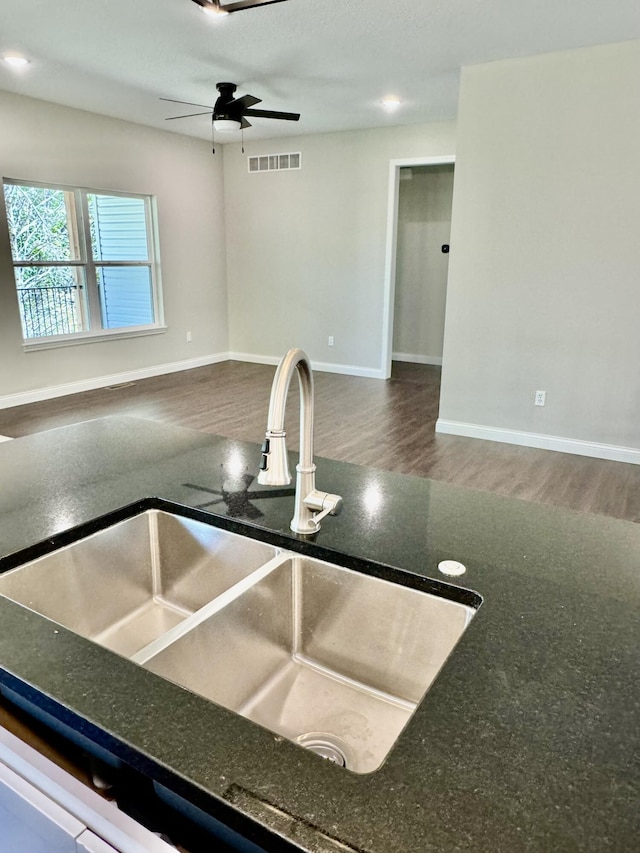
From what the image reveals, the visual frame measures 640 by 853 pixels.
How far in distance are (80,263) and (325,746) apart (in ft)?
19.3

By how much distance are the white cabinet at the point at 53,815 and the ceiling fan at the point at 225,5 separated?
342cm

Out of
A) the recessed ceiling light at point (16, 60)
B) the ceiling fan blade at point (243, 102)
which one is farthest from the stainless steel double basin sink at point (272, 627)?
the recessed ceiling light at point (16, 60)

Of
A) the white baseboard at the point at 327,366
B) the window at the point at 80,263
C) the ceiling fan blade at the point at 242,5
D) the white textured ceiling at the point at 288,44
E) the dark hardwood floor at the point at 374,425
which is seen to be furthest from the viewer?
the white baseboard at the point at 327,366

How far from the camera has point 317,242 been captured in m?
7.00

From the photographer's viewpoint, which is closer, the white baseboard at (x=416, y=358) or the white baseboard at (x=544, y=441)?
the white baseboard at (x=544, y=441)

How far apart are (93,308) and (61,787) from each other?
19.8ft

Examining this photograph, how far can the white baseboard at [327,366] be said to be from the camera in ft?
23.0

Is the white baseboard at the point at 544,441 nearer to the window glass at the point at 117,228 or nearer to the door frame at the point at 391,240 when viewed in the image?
the door frame at the point at 391,240

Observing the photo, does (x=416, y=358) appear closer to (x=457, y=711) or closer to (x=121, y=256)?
(x=121, y=256)

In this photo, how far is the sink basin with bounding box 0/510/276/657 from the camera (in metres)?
1.15

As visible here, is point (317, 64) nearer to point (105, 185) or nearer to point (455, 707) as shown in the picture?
point (105, 185)

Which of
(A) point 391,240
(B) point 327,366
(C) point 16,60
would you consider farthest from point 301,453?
(B) point 327,366

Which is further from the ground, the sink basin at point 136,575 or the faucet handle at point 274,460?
the faucet handle at point 274,460

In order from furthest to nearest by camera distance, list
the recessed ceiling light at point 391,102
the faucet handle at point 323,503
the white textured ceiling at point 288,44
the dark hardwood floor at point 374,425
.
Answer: the recessed ceiling light at point 391,102 < the dark hardwood floor at point 374,425 < the white textured ceiling at point 288,44 < the faucet handle at point 323,503
